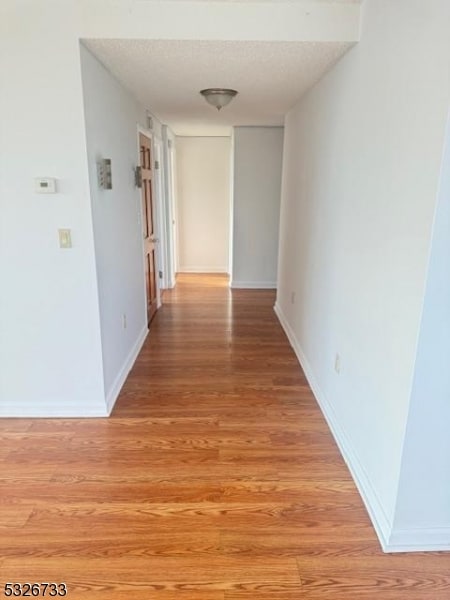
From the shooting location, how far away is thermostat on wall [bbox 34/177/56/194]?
232 cm

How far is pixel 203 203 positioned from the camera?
683 cm

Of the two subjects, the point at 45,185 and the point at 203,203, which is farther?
the point at 203,203

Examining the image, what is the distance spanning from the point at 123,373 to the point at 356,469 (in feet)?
6.02

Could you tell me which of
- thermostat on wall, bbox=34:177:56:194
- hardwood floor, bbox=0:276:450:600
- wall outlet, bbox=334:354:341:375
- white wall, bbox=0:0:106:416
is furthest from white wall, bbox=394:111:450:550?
thermostat on wall, bbox=34:177:56:194

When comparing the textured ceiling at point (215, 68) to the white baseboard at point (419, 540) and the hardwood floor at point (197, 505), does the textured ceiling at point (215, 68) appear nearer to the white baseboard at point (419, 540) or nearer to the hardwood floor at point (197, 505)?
the hardwood floor at point (197, 505)

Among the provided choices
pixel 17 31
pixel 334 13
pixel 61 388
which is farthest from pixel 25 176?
pixel 334 13

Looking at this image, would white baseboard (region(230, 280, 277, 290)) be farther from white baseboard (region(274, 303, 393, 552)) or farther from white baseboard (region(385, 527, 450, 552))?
white baseboard (region(385, 527, 450, 552))

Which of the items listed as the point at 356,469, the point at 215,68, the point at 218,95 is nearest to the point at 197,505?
the point at 356,469

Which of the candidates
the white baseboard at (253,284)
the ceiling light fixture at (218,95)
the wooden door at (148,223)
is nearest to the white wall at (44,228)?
the ceiling light fixture at (218,95)

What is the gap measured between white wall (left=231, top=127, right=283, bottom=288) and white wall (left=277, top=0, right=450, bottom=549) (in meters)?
2.60

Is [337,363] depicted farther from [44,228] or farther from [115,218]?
[44,228]

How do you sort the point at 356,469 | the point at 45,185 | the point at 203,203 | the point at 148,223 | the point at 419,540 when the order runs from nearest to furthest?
the point at 419,540 → the point at 356,469 → the point at 45,185 → the point at 148,223 → the point at 203,203

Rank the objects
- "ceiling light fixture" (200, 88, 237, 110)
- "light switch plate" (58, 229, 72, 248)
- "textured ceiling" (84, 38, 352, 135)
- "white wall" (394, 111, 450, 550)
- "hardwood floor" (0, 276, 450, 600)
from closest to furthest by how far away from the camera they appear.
A: "white wall" (394, 111, 450, 550), "hardwood floor" (0, 276, 450, 600), "textured ceiling" (84, 38, 352, 135), "light switch plate" (58, 229, 72, 248), "ceiling light fixture" (200, 88, 237, 110)

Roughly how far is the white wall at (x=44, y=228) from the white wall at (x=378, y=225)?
1.49 m
